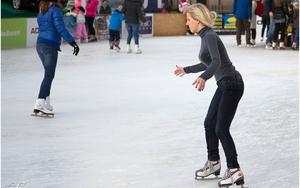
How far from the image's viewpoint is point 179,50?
61.2ft

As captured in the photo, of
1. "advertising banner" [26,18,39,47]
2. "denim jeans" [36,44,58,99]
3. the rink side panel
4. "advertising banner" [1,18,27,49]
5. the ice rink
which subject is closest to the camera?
the ice rink

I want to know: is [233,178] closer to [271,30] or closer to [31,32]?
[271,30]

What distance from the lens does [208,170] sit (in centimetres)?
527

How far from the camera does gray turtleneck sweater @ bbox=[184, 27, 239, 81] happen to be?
4785 mm

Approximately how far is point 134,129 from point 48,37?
1.58m

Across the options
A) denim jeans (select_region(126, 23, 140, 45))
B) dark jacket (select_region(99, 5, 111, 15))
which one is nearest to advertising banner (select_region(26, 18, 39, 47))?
denim jeans (select_region(126, 23, 140, 45))

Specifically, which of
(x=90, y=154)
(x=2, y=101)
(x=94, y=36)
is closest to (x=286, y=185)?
(x=90, y=154)

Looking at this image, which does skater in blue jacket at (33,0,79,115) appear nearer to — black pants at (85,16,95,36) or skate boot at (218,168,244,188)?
skate boot at (218,168,244,188)

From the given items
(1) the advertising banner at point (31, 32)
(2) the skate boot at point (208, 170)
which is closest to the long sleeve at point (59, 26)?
(2) the skate boot at point (208, 170)

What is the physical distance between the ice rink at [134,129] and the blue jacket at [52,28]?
0.90m

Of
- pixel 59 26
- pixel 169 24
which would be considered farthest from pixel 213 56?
pixel 169 24

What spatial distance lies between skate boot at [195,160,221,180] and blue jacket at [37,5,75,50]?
322 centimetres

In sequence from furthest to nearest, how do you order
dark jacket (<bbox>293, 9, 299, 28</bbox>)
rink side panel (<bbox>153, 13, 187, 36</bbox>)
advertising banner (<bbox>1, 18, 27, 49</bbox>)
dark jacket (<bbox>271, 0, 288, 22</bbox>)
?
rink side panel (<bbox>153, 13, 187, 36</bbox>) < advertising banner (<bbox>1, 18, 27, 49</bbox>) < dark jacket (<bbox>271, 0, 288, 22</bbox>) < dark jacket (<bbox>293, 9, 299, 28</bbox>)

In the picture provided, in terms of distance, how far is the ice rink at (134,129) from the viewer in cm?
542
